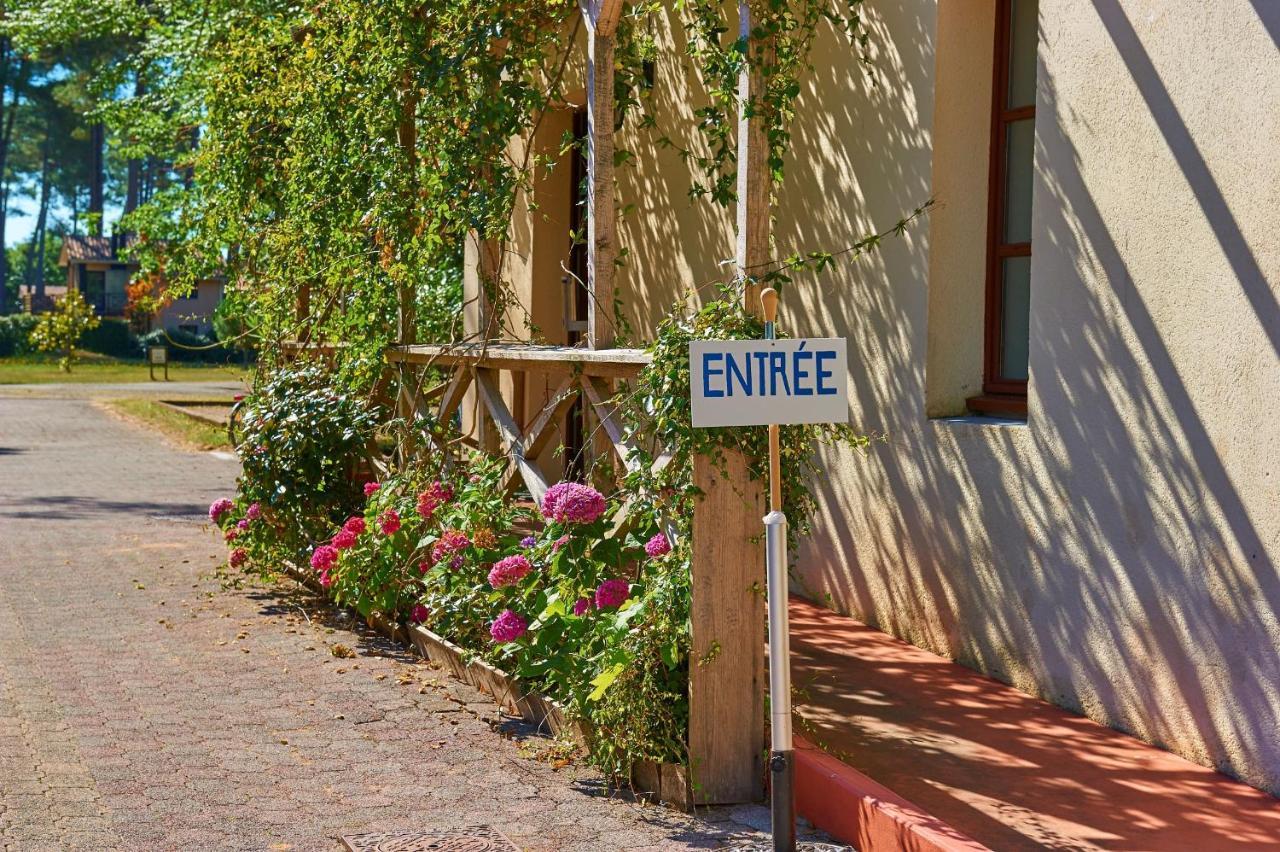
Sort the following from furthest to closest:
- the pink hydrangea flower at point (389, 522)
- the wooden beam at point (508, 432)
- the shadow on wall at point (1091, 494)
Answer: the pink hydrangea flower at point (389, 522)
the wooden beam at point (508, 432)
the shadow on wall at point (1091, 494)

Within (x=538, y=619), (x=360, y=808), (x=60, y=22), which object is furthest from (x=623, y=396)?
(x=60, y=22)

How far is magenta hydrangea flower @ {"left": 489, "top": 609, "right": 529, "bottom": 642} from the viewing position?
5613 millimetres

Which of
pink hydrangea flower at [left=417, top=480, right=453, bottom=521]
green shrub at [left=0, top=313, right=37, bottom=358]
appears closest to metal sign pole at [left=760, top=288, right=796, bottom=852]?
pink hydrangea flower at [left=417, top=480, right=453, bottom=521]

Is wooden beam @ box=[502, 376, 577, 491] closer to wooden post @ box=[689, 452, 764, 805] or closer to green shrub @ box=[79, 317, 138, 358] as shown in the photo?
wooden post @ box=[689, 452, 764, 805]

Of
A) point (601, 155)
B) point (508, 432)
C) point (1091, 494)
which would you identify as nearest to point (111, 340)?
point (508, 432)

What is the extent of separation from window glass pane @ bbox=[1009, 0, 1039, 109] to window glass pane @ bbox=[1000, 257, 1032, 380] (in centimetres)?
71

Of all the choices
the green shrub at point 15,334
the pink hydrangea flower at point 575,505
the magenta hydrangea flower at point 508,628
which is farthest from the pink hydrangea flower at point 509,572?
the green shrub at point 15,334

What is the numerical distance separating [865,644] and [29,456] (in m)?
12.8

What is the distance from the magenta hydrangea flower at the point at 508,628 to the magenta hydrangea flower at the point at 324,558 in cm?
218

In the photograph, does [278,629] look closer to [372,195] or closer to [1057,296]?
[372,195]

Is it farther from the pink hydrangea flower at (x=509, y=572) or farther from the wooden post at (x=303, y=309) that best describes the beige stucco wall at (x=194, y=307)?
the pink hydrangea flower at (x=509, y=572)

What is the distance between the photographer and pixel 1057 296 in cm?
557

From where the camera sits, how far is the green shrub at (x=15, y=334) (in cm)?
4809

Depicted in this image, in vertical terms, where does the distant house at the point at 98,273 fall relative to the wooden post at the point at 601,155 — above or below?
above
